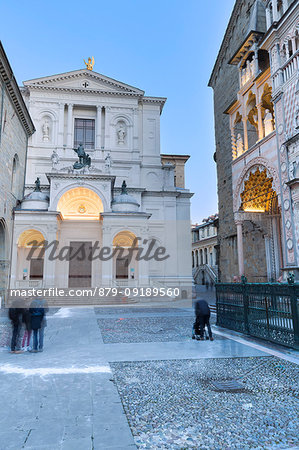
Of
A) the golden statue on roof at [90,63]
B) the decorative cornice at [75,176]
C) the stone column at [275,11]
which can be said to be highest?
the golden statue on roof at [90,63]

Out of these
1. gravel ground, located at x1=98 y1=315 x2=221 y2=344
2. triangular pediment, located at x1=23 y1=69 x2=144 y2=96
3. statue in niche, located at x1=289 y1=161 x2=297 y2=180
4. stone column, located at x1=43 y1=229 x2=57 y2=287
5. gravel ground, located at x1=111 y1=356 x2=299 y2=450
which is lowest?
gravel ground, located at x1=98 y1=315 x2=221 y2=344

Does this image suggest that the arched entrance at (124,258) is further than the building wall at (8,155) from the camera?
Yes

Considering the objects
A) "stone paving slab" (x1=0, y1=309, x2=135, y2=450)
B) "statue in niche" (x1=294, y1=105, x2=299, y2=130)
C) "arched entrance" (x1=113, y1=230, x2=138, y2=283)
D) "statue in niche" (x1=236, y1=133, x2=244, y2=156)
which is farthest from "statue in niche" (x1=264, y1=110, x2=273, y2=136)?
"arched entrance" (x1=113, y1=230, x2=138, y2=283)

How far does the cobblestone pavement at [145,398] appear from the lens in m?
3.62

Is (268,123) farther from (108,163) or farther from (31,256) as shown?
(31,256)

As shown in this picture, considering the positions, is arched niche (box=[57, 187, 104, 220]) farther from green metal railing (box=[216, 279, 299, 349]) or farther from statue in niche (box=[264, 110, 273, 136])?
green metal railing (box=[216, 279, 299, 349])

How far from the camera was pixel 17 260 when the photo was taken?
967 inches

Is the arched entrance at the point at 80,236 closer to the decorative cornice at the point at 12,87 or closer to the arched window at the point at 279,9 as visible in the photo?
the decorative cornice at the point at 12,87

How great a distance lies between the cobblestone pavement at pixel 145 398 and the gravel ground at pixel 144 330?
0.91 meters

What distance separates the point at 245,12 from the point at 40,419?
24680mm

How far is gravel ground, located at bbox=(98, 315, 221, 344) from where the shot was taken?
9680 mm

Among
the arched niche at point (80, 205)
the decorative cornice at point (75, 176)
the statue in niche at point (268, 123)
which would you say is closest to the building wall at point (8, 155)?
the decorative cornice at point (75, 176)

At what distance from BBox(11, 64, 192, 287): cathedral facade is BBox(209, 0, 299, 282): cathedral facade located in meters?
8.48

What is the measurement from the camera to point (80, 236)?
2870 centimetres
